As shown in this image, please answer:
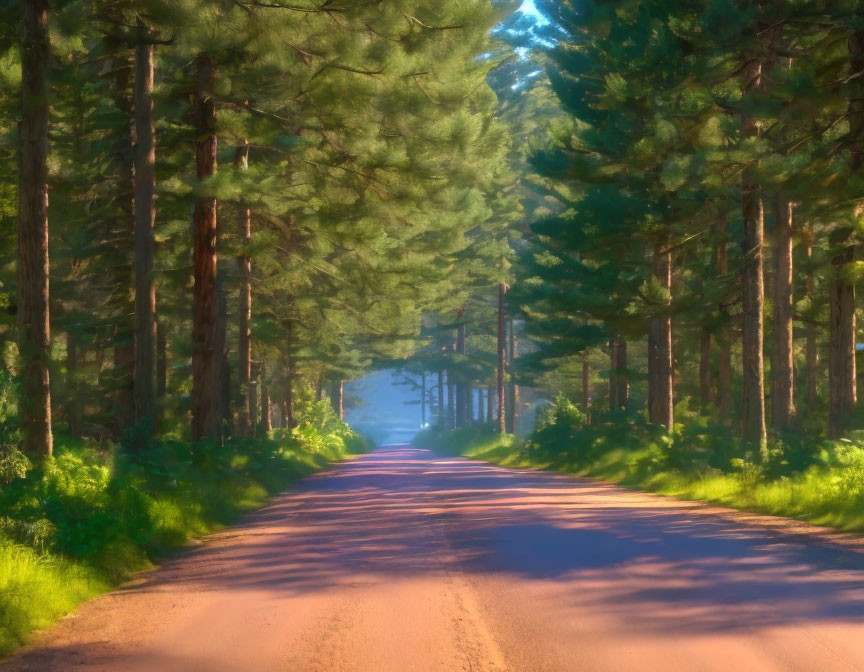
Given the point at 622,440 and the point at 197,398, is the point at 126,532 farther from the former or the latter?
the point at 622,440

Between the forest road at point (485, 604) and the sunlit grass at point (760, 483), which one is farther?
the sunlit grass at point (760, 483)

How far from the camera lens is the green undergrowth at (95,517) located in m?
8.35

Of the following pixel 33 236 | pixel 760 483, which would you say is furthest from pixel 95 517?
pixel 760 483

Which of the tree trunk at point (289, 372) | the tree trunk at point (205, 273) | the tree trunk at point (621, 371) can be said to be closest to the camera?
the tree trunk at point (205, 273)

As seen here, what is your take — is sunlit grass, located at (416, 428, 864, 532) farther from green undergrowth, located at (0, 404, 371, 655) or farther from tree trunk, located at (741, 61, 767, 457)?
green undergrowth, located at (0, 404, 371, 655)

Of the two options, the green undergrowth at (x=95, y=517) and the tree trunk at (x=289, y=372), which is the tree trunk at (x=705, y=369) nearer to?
the tree trunk at (x=289, y=372)

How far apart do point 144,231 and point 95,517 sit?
10071mm

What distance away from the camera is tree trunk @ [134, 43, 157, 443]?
1945 cm

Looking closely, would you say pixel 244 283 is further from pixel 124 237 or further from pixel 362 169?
pixel 362 169

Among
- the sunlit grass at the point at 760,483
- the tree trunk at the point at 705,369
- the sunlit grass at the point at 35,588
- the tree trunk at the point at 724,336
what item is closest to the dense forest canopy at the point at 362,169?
the tree trunk at the point at 724,336

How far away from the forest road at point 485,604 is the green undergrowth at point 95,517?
0.32 m

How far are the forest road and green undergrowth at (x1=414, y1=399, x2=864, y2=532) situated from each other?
1.95 m

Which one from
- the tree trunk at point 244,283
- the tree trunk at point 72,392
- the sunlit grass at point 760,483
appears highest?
the tree trunk at point 244,283

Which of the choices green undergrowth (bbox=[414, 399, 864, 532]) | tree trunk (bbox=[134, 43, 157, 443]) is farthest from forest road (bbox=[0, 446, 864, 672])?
tree trunk (bbox=[134, 43, 157, 443])
